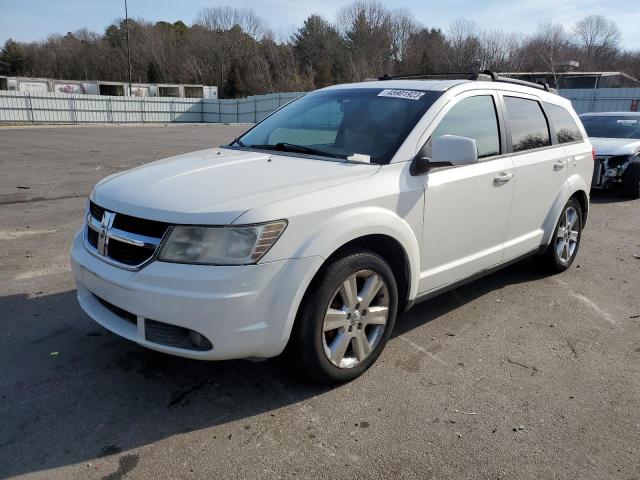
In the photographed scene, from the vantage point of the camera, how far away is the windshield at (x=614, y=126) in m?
10.5

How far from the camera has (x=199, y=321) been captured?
101 inches

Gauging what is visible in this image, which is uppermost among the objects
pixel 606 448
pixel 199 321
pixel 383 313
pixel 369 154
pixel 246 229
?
pixel 369 154

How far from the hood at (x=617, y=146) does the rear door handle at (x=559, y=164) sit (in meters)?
5.66

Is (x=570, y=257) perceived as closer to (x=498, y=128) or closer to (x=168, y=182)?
(x=498, y=128)

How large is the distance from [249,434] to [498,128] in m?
2.90

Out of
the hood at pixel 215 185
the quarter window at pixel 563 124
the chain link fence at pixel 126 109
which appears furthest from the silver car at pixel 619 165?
the chain link fence at pixel 126 109

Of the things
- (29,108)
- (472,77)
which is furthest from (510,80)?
(29,108)

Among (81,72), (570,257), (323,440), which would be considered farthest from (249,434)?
(81,72)

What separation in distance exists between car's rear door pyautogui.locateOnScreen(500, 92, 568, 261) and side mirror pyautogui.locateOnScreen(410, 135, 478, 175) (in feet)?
3.62

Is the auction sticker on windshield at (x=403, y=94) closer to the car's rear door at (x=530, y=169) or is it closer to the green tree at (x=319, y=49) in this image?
the car's rear door at (x=530, y=169)

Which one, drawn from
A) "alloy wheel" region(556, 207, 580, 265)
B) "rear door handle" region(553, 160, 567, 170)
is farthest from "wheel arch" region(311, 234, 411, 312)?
"alloy wheel" region(556, 207, 580, 265)

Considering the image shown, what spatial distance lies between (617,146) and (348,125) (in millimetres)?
7973

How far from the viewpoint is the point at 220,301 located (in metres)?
2.53

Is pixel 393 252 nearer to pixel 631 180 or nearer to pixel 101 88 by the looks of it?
pixel 631 180
